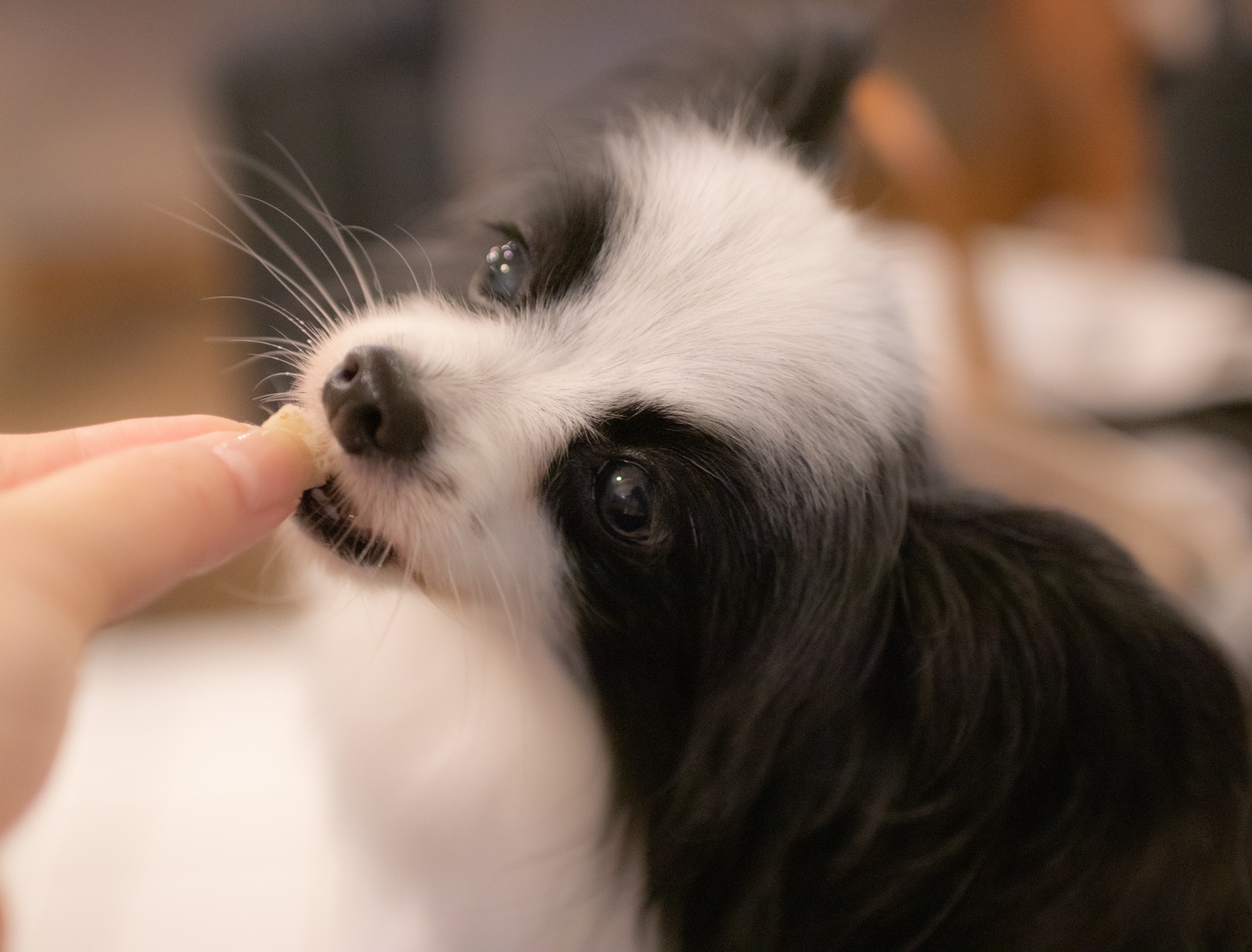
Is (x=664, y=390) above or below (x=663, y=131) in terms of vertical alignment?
below

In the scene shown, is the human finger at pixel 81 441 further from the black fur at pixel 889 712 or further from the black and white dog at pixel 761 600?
the black fur at pixel 889 712

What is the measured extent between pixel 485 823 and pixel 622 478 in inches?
20.0

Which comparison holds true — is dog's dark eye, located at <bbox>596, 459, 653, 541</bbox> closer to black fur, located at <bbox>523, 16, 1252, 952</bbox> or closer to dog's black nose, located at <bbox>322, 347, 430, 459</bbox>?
black fur, located at <bbox>523, 16, 1252, 952</bbox>

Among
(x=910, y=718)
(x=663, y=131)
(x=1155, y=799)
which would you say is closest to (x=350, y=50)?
(x=663, y=131)

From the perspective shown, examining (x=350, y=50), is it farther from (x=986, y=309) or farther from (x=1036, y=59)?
(x=1036, y=59)

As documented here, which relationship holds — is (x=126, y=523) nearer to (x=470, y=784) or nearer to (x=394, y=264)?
(x=470, y=784)

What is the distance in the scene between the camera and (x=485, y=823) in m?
1.13

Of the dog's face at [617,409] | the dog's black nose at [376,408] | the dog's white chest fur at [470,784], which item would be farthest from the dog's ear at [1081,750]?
the dog's black nose at [376,408]

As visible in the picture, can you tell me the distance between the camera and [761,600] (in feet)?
3.06

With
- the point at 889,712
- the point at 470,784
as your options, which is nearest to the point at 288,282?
the point at 470,784

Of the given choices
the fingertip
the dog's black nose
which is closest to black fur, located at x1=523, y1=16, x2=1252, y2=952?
the dog's black nose

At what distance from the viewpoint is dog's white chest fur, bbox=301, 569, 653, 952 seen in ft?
3.47

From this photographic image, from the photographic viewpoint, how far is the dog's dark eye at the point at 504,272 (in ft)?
3.43

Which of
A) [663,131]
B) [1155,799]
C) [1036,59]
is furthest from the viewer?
[1036,59]
